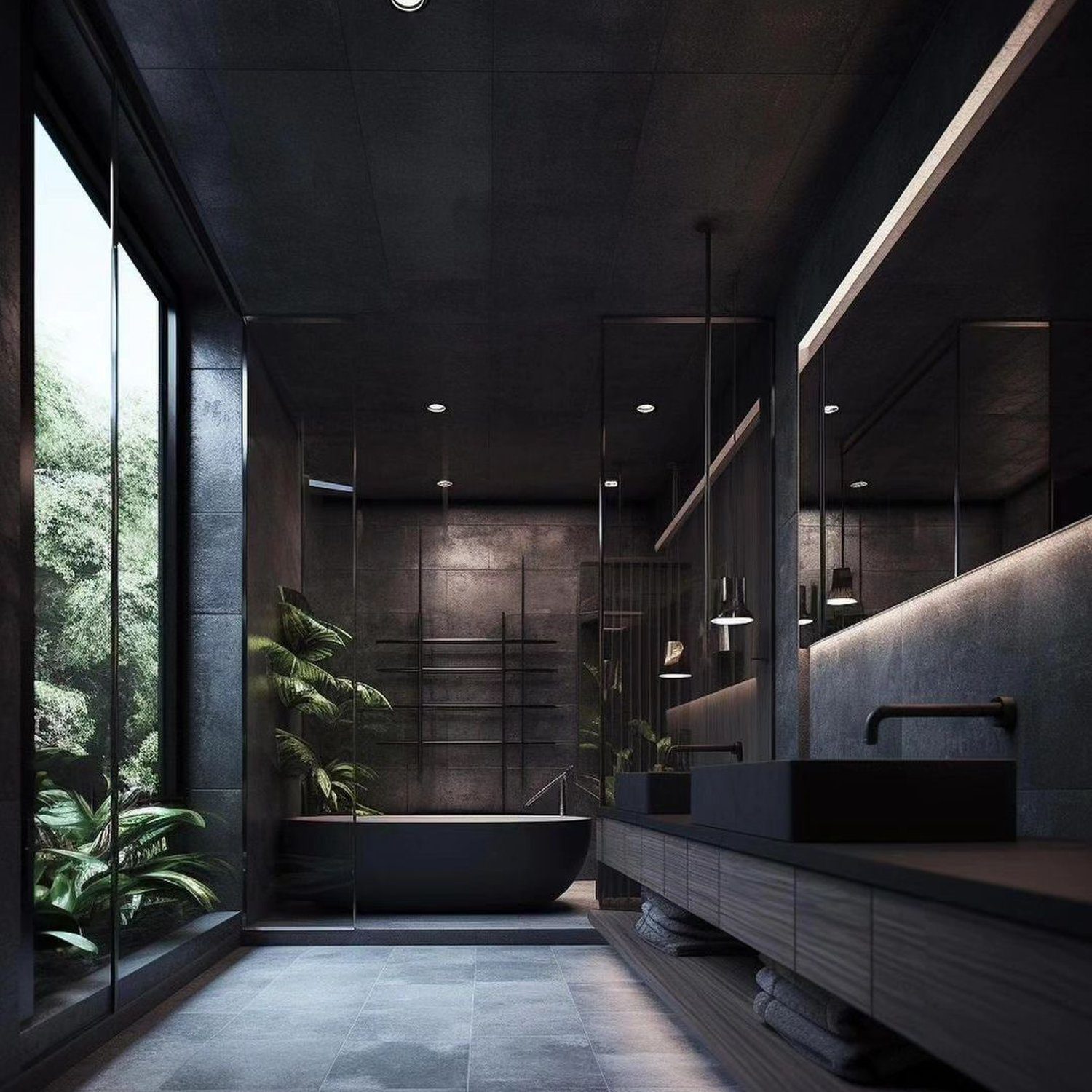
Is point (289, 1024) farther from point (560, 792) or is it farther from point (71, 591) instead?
point (560, 792)

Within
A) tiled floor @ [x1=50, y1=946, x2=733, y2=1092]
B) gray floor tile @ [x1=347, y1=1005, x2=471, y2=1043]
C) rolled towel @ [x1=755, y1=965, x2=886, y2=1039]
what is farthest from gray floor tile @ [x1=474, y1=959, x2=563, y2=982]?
rolled towel @ [x1=755, y1=965, x2=886, y2=1039]

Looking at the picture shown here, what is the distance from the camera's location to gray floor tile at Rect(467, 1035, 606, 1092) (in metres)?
3.28

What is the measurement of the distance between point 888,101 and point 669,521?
2.53 m

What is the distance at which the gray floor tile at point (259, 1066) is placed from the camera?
3316 mm

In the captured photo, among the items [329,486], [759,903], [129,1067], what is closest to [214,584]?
[329,486]

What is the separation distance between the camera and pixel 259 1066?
3.50 metres

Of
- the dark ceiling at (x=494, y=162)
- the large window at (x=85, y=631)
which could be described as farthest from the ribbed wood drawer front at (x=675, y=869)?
the dark ceiling at (x=494, y=162)

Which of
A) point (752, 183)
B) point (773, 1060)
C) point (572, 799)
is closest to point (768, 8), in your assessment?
point (752, 183)

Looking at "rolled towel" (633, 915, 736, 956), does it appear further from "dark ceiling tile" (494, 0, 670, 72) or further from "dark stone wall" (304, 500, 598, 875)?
"dark ceiling tile" (494, 0, 670, 72)

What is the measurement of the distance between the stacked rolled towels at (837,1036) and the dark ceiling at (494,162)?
2.47 meters

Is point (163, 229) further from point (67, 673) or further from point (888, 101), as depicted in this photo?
point (888, 101)

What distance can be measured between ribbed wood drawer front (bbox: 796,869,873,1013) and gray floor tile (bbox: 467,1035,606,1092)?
1.12m

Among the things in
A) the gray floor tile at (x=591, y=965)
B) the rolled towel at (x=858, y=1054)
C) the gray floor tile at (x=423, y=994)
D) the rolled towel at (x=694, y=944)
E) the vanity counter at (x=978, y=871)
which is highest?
the vanity counter at (x=978, y=871)

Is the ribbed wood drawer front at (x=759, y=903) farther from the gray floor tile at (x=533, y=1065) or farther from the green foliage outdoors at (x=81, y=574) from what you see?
the green foliage outdoors at (x=81, y=574)
